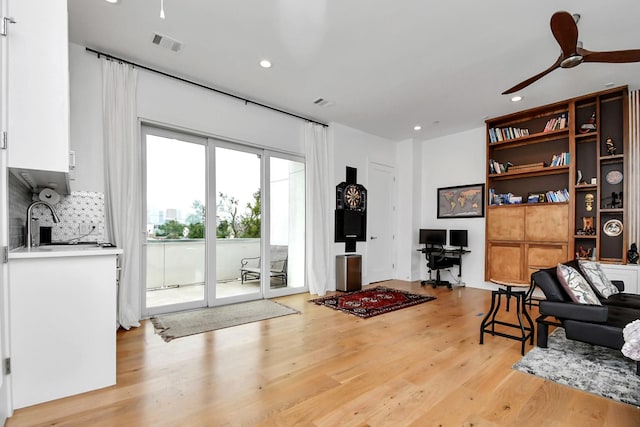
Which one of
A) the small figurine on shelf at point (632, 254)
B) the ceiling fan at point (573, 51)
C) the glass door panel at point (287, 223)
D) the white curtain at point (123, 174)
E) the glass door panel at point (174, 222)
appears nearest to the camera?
the ceiling fan at point (573, 51)

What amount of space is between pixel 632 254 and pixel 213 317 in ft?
18.6

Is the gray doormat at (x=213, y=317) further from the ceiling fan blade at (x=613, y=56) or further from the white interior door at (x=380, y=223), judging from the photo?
the ceiling fan blade at (x=613, y=56)

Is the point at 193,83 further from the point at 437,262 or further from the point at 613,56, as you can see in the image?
the point at 437,262

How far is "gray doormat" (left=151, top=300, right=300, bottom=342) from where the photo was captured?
3.39m

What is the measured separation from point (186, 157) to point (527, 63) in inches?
176

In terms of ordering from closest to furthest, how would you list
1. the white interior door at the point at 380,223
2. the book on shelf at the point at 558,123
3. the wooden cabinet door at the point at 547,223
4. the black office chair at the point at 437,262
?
the wooden cabinet door at the point at 547,223 < the book on shelf at the point at 558,123 < the black office chair at the point at 437,262 < the white interior door at the point at 380,223

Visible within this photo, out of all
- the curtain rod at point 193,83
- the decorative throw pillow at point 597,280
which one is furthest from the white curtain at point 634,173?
the curtain rod at point 193,83

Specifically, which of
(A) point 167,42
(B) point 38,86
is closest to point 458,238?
(A) point 167,42

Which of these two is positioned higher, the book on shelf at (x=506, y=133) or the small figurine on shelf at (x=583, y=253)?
the book on shelf at (x=506, y=133)

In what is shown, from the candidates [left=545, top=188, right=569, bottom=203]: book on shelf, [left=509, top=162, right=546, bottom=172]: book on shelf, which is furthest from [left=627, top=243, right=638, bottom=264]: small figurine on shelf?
[left=509, top=162, right=546, bottom=172]: book on shelf

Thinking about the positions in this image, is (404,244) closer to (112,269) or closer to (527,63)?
(527,63)

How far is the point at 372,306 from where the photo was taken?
4477 mm

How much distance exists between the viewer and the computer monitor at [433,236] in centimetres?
613

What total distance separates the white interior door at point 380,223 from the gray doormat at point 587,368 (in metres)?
3.56
